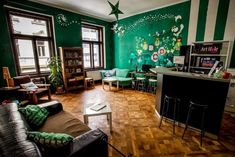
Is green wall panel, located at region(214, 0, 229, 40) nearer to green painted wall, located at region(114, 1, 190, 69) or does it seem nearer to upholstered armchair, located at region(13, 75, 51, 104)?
green painted wall, located at region(114, 1, 190, 69)

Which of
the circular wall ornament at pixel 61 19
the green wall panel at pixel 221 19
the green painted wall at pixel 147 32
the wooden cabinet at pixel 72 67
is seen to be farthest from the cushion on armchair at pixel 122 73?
the green wall panel at pixel 221 19

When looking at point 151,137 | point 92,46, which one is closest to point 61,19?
point 92,46

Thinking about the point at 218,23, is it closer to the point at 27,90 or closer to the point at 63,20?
the point at 63,20

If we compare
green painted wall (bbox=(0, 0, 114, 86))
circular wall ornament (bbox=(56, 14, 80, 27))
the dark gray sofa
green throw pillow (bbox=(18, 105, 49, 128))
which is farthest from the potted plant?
the dark gray sofa

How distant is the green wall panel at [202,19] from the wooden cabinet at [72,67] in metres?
4.37

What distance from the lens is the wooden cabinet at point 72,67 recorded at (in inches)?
193

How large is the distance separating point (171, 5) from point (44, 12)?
4.44 m

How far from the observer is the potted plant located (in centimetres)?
454

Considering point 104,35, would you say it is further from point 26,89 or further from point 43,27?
point 26,89

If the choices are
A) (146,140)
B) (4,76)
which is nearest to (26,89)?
(4,76)

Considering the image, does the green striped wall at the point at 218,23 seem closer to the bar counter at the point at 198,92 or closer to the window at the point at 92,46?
the bar counter at the point at 198,92

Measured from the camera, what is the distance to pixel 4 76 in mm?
3459

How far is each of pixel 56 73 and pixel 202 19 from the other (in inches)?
204

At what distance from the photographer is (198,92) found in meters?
2.34
